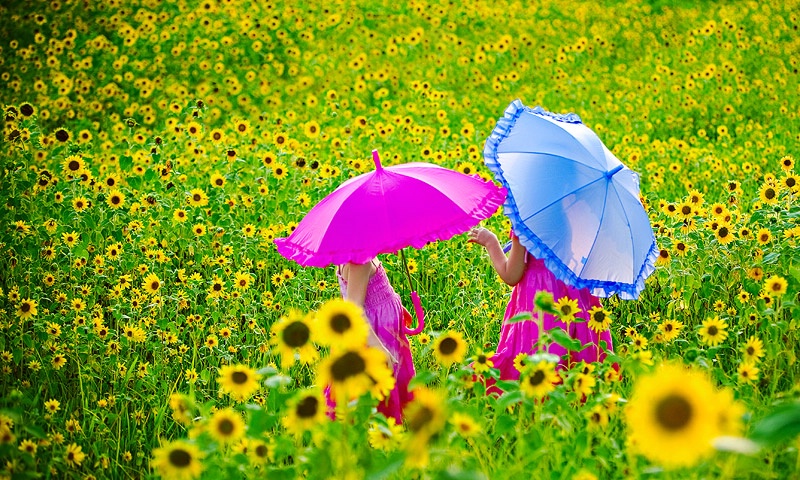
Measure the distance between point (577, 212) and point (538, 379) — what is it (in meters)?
1.05

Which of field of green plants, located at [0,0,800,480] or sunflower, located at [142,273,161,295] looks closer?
field of green plants, located at [0,0,800,480]

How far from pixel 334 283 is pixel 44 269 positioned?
163 centimetres

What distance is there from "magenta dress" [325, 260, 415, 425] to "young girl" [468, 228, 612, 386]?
408mm

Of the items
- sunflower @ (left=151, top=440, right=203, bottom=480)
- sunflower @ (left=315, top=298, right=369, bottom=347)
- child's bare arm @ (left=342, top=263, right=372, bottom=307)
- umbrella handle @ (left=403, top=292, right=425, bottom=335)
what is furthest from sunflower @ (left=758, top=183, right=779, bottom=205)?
sunflower @ (left=151, top=440, right=203, bottom=480)

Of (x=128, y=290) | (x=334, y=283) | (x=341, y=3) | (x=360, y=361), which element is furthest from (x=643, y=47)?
(x=360, y=361)

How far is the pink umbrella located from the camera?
2660 millimetres

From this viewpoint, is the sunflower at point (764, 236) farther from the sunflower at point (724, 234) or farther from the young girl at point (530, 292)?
the young girl at point (530, 292)

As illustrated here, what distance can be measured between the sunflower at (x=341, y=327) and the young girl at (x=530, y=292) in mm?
1285

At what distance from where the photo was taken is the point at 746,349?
233 centimetres

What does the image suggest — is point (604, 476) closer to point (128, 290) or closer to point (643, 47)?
point (128, 290)

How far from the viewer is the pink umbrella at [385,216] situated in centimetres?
266

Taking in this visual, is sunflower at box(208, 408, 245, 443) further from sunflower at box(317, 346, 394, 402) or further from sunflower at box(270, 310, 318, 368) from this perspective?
sunflower at box(317, 346, 394, 402)

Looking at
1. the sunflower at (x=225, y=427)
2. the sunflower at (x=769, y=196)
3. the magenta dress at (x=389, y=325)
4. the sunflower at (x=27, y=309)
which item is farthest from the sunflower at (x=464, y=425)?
the sunflower at (x=769, y=196)

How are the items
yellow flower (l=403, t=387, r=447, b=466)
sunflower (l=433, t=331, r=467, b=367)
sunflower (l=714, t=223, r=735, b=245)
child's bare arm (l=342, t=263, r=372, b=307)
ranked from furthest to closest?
1. sunflower (l=714, t=223, r=735, b=245)
2. child's bare arm (l=342, t=263, r=372, b=307)
3. sunflower (l=433, t=331, r=467, b=367)
4. yellow flower (l=403, t=387, r=447, b=466)
